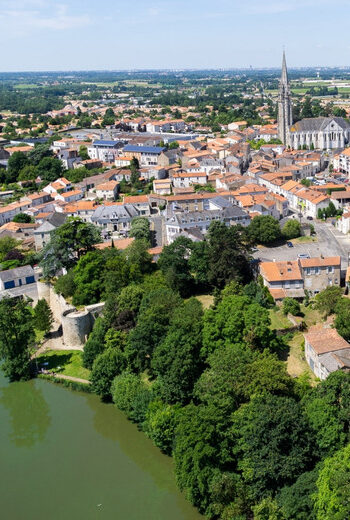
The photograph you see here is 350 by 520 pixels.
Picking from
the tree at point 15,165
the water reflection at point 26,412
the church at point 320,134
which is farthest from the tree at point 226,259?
the tree at point 15,165

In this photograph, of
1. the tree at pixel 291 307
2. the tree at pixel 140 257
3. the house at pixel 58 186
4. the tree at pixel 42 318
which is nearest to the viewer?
the tree at pixel 291 307

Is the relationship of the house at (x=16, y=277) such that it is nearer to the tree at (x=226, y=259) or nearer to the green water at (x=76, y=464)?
the green water at (x=76, y=464)

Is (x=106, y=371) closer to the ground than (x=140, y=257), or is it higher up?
closer to the ground

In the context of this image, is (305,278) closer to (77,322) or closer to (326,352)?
(326,352)

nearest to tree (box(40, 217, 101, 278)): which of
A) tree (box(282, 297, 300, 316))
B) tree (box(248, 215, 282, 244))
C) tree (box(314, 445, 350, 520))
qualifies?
tree (box(248, 215, 282, 244))

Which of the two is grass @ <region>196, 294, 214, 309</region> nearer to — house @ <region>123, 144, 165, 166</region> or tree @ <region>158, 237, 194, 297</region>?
tree @ <region>158, 237, 194, 297</region>

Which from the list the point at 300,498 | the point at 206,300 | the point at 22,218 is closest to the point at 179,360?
the point at 300,498
